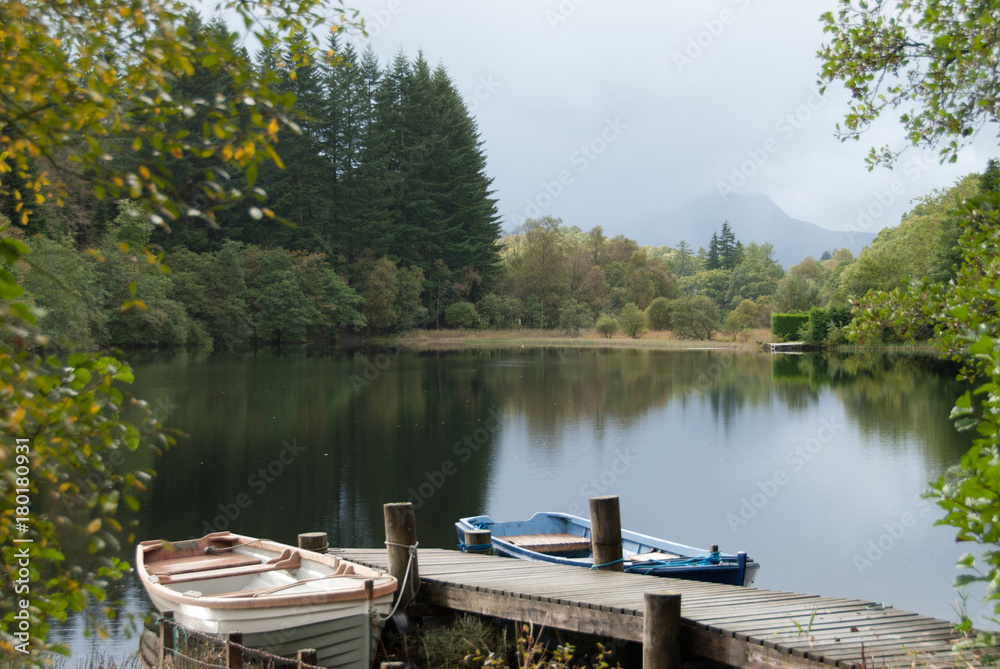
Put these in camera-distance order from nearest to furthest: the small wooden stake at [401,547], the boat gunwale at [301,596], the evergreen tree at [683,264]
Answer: the boat gunwale at [301,596], the small wooden stake at [401,547], the evergreen tree at [683,264]

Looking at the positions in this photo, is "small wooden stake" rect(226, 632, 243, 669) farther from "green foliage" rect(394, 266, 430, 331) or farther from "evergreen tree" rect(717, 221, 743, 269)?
"evergreen tree" rect(717, 221, 743, 269)

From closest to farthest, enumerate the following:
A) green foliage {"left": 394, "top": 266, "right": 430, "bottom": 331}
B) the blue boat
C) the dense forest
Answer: the blue boat
the dense forest
green foliage {"left": 394, "top": 266, "right": 430, "bottom": 331}

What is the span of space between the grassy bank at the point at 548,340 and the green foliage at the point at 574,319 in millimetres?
568

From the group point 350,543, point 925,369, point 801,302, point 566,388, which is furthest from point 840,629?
point 801,302

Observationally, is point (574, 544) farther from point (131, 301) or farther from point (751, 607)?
point (131, 301)

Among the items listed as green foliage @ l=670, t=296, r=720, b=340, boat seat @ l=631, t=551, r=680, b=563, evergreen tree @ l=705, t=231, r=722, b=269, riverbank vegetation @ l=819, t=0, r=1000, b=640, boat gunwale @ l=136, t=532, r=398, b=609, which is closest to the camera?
riverbank vegetation @ l=819, t=0, r=1000, b=640

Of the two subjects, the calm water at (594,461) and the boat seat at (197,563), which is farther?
the calm water at (594,461)

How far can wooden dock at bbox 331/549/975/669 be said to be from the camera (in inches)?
169

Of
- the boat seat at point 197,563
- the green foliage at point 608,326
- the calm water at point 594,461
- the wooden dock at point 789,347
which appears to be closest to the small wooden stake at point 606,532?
the boat seat at point 197,563

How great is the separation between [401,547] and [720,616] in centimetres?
254

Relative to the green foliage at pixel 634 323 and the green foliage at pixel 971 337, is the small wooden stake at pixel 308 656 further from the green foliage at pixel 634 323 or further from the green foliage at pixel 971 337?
the green foliage at pixel 634 323

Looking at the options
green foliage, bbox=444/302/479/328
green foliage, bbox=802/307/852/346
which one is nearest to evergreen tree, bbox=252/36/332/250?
green foliage, bbox=444/302/479/328

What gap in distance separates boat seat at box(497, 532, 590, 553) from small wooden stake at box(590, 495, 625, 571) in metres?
1.82

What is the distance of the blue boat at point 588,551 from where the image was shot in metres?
7.14
